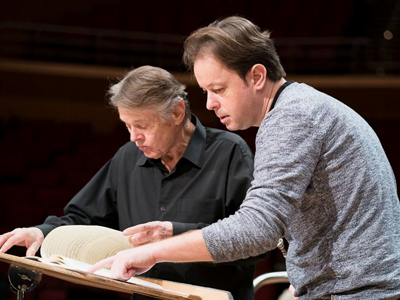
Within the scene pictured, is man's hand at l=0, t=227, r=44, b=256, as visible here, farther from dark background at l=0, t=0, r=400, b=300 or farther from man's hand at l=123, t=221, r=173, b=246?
dark background at l=0, t=0, r=400, b=300

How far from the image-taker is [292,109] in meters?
1.12

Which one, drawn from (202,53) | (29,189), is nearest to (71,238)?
Result: (202,53)

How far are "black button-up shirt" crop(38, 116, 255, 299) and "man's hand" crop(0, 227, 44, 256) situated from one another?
0.04 meters

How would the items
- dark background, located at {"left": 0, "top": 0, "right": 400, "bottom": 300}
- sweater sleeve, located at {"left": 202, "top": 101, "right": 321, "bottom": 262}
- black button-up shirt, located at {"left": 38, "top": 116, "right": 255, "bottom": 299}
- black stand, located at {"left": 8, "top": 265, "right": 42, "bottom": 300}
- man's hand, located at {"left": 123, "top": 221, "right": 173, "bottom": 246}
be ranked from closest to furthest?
sweater sleeve, located at {"left": 202, "top": 101, "right": 321, "bottom": 262}, black stand, located at {"left": 8, "top": 265, "right": 42, "bottom": 300}, man's hand, located at {"left": 123, "top": 221, "right": 173, "bottom": 246}, black button-up shirt, located at {"left": 38, "top": 116, "right": 255, "bottom": 299}, dark background, located at {"left": 0, "top": 0, "right": 400, "bottom": 300}

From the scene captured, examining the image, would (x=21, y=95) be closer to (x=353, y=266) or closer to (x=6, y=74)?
(x=6, y=74)

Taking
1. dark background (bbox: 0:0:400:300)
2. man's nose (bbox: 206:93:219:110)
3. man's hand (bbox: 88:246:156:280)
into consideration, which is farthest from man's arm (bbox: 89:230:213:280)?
dark background (bbox: 0:0:400:300)

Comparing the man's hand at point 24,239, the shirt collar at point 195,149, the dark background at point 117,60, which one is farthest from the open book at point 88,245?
the dark background at point 117,60

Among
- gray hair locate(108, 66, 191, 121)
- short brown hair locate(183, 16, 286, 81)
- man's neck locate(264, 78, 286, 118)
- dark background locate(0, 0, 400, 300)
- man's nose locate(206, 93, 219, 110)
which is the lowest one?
dark background locate(0, 0, 400, 300)

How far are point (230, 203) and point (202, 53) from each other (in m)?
0.58

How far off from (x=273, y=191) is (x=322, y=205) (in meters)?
0.13

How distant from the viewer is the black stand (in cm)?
118

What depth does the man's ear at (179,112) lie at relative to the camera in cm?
179

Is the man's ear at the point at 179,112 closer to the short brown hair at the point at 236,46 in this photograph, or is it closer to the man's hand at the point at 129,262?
the short brown hair at the point at 236,46

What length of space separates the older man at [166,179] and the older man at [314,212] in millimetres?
498
